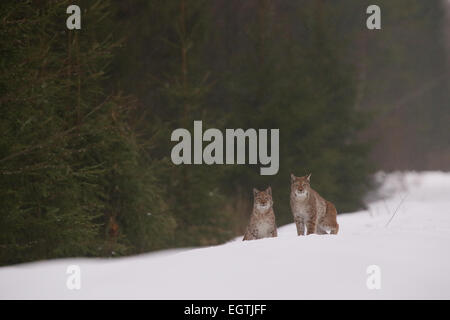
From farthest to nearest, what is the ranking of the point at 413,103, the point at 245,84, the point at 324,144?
the point at 413,103 < the point at 324,144 < the point at 245,84

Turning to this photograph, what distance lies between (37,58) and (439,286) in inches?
240

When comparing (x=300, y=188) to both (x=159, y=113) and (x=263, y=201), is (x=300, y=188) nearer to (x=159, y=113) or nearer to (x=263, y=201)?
(x=263, y=201)

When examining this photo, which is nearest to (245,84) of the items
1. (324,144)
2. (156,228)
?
(324,144)

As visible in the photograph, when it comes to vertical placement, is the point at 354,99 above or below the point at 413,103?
below

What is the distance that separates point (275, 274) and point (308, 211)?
282cm

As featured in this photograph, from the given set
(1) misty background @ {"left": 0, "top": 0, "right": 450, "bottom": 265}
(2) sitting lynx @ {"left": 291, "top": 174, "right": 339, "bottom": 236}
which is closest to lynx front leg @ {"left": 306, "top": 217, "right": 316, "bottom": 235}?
(2) sitting lynx @ {"left": 291, "top": 174, "right": 339, "bottom": 236}

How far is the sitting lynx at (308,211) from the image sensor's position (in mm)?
6879

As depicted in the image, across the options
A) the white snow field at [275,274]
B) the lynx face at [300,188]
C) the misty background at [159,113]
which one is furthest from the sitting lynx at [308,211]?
the misty background at [159,113]

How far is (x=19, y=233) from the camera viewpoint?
768 centimetres

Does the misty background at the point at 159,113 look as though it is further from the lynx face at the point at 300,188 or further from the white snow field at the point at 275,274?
the lynx face at the point at 300,188

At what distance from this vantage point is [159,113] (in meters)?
13.6

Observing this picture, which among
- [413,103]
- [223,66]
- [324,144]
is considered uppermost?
[413,103]

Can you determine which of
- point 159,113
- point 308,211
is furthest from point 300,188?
point 159,113
